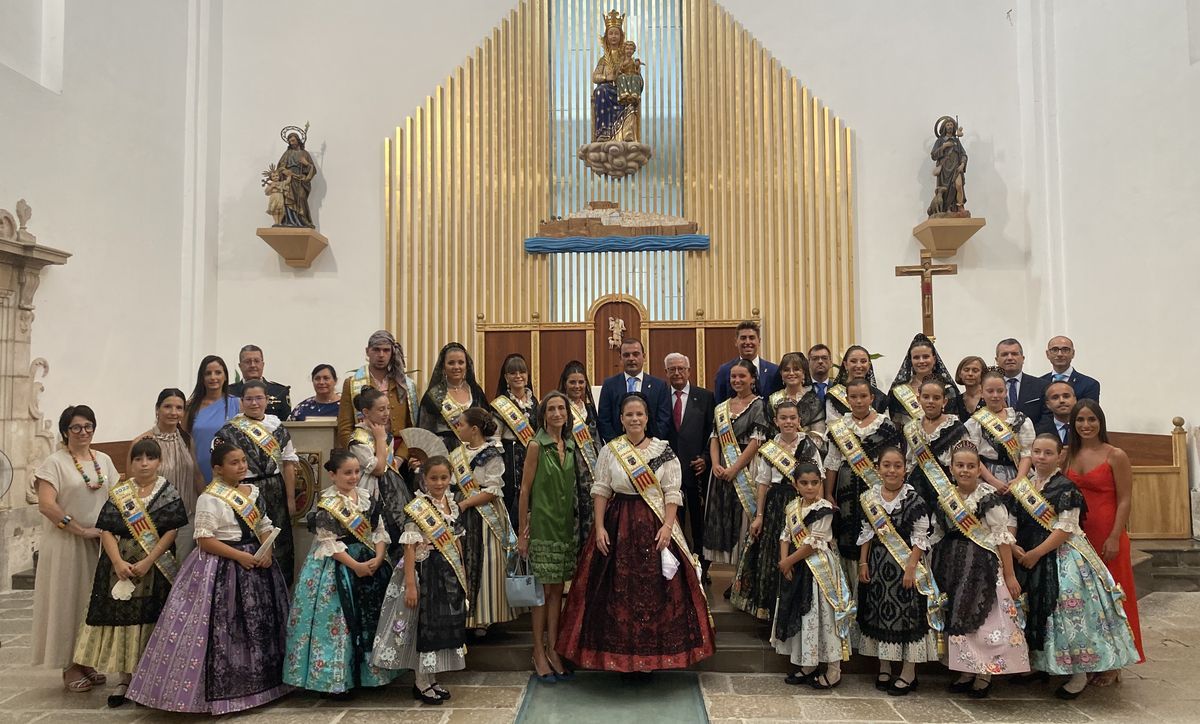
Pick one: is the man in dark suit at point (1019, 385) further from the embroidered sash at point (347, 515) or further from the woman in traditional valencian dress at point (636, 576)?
the embroidered sash at point (347, 515)

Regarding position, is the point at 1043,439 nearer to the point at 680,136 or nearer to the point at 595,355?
the point at 595,355

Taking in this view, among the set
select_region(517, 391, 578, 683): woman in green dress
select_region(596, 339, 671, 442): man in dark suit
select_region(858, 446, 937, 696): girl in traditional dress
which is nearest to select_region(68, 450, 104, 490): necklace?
select_region(517, 391, 578, 683): woman in green dress

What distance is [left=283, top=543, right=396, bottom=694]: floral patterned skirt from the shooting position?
3.72 metres

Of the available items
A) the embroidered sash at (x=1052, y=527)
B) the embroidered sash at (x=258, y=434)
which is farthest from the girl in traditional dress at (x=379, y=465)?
the embroidered sash at (x=1052, y=527)

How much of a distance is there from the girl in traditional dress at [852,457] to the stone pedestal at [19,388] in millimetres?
6077

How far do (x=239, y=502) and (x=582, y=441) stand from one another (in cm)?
165

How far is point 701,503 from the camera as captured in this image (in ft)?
15.7

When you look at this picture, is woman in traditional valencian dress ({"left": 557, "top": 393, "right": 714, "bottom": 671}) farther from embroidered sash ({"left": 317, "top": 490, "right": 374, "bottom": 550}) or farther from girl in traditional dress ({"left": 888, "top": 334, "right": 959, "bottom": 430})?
girl in traditional dress ({"left": 888, "top": 334, "right": 959, "bottom": 430})

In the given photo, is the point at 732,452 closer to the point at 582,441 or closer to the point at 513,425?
the point at 582,441

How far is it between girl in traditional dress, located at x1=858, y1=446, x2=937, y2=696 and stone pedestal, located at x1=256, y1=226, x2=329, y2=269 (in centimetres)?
672

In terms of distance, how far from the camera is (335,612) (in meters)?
3.77

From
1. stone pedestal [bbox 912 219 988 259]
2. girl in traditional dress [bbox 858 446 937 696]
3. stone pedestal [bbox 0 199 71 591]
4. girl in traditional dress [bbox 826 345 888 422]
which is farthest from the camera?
stone pedestal [bbox 912 219 988 259]

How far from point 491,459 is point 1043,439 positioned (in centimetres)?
263

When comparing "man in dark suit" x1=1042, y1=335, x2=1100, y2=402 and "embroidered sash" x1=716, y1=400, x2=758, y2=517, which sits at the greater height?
"man in dark suit" x1=1042, y1=335, x2=1100, y2=402
